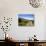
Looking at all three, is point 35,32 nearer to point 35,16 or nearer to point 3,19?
point 35,16

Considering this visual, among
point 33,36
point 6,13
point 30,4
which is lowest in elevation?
point 33,36

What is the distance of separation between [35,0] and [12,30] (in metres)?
1.60

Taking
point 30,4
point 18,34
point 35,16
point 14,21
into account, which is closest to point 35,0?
point 30,4

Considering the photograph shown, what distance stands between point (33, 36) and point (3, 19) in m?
1.42

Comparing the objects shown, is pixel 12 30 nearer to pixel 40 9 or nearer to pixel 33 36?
pixel 33 36

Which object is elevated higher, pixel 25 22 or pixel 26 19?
pixel 26 19

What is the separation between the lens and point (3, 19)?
5.55 meters

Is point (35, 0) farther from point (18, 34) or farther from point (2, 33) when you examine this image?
point (2, 33)

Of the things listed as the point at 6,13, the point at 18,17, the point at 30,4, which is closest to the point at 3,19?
the point at 6,13

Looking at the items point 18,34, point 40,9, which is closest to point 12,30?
point 18,34

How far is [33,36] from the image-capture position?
5523 millimetres

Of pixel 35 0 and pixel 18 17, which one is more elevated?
pixel 35 0

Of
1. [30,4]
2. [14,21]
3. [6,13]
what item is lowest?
[14,21]

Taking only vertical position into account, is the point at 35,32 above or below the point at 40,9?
below
